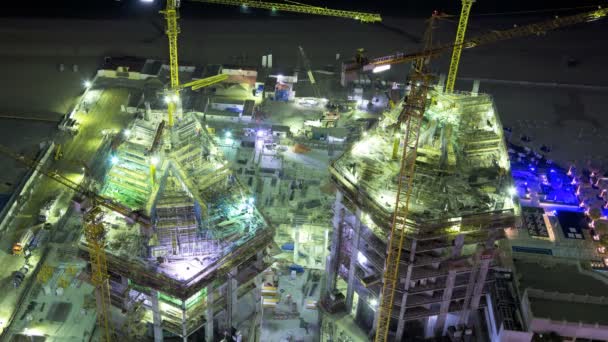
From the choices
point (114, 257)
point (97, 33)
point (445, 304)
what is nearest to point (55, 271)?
point (114, 257)

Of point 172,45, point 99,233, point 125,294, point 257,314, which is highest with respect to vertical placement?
point 172,45

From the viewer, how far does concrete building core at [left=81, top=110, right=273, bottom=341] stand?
95.1 metres

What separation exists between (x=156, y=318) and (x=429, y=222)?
3862 centimetres

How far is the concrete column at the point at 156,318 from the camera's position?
95.7 meters

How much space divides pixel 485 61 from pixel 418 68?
285 ft

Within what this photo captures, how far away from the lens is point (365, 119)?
153375 mm

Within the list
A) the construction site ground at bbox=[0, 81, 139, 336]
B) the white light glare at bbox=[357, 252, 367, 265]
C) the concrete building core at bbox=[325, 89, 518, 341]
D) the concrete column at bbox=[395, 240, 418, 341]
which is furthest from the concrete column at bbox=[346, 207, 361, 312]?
the construction site ground at bbox=[0, 81, 139, 336]

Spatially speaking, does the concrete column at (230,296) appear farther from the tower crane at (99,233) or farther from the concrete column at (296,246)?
the concrete column at (296,246)

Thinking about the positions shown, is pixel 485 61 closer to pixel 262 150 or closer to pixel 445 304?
pixel 262 150

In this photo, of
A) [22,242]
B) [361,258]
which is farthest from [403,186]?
[22,242]

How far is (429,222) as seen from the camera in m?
94.9

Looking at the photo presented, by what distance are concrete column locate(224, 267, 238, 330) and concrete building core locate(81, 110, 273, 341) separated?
0.16m

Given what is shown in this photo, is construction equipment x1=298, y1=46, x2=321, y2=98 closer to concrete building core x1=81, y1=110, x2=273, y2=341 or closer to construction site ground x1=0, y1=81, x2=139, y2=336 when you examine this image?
construction site ground x1=0, y1=81, x2=139, y2=336

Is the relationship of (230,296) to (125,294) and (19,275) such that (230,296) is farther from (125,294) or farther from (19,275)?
(19,275)
